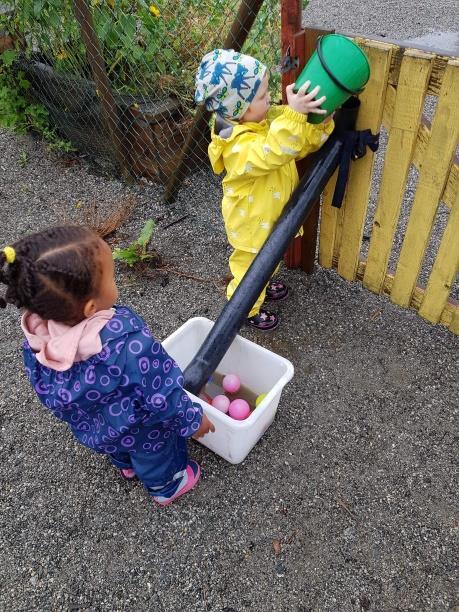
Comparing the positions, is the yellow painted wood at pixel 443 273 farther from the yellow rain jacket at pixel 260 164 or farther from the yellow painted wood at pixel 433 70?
the yellow rain jacket at pixel 260 164

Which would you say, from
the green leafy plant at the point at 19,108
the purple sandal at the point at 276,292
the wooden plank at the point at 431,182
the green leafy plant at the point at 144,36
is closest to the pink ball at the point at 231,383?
the purple sandal at the point at 276,292

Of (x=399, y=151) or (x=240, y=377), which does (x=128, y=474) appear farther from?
(x=399, y=151)

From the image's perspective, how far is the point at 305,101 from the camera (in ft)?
6.10

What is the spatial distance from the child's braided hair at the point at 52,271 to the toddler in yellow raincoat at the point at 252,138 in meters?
1.00

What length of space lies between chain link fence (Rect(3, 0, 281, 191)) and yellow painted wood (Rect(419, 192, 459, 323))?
1686 millimetres

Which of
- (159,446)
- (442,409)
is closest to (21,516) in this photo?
(159,446)

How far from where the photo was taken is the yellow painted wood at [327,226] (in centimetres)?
258

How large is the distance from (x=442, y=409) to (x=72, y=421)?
1.73 meters

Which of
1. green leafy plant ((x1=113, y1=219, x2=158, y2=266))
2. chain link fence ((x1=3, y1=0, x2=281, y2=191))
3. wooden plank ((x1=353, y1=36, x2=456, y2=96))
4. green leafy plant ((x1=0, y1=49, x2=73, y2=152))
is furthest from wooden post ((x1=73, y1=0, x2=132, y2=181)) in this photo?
wooden plank ((x1=353, y1=36, x2=456, y2=96))

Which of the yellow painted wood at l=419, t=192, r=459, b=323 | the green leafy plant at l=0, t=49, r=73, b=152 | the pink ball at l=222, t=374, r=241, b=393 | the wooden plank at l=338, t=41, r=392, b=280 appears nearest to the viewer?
the wooden plank at l=338, t=41, r=392, b=280

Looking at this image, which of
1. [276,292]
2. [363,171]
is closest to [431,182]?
[363,171]

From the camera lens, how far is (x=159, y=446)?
5.99 feet

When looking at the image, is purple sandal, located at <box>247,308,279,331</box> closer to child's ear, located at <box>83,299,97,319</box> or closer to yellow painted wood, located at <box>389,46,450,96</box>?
yellow painted wood, located at <box>389,46,450,96</box>

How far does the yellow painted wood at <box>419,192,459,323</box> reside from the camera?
2339 millimetres
